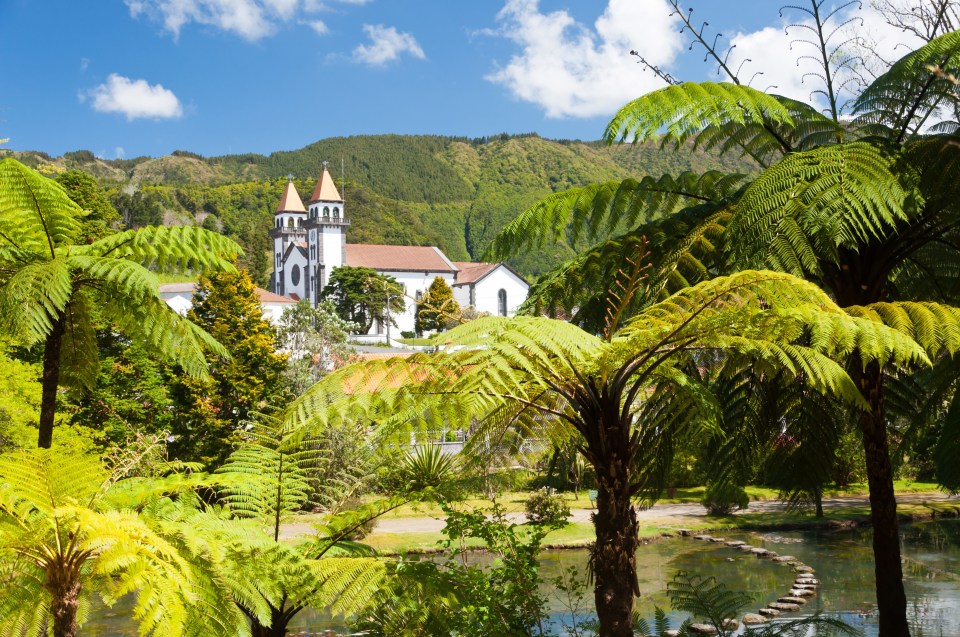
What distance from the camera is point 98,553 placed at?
3.52 metres

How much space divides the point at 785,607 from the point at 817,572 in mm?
2353

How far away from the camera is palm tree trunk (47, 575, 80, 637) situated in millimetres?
3271

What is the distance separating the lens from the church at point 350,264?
66.6m

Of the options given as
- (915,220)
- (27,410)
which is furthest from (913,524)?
(27,410)

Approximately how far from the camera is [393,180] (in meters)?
138

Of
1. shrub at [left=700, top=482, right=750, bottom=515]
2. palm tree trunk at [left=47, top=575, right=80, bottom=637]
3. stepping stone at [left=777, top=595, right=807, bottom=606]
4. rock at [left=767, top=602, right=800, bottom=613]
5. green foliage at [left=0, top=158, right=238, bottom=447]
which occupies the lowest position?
rock at [left=767, top=602, right=800, bottom=613]

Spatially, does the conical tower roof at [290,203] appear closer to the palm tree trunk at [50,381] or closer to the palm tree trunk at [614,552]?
the palm tree trunk at [50,381]

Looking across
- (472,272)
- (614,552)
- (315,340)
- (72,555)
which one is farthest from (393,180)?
(72,555)

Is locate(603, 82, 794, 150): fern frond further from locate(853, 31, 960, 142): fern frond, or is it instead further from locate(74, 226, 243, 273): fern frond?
locate(74, 226, 243, 273): fern frond

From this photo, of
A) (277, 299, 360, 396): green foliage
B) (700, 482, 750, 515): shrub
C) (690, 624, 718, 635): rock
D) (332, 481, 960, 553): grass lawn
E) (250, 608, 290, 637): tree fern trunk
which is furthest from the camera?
(277, 299, 360, 396): green foliage

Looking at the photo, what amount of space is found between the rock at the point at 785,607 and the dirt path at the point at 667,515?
6.12 metres

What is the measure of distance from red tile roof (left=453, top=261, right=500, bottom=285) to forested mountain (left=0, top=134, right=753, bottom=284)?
1744cm

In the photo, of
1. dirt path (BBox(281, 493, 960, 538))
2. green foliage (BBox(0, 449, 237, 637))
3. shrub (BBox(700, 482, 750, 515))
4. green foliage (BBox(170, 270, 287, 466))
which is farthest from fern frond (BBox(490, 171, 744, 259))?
green foliage (BBox(170, 270, 287, 466))

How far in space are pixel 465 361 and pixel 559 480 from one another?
16591 millimetres
